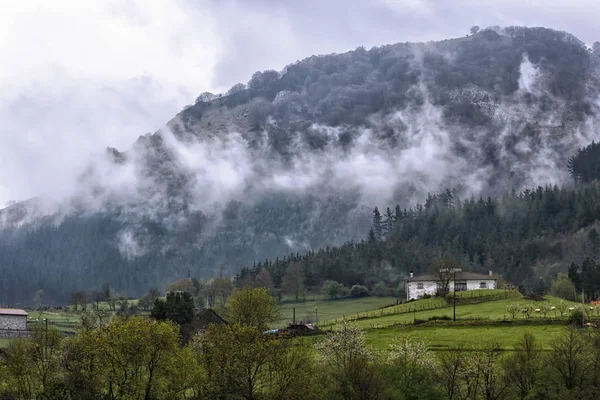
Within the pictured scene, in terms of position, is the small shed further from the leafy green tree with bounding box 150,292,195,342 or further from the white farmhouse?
the white farmhouse

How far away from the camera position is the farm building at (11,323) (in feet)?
502

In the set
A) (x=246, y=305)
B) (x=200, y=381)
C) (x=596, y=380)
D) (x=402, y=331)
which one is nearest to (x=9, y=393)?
(x=200, y=381)

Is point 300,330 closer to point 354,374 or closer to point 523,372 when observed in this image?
point 354,374

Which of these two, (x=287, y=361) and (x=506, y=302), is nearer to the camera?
(x=287, y=361)

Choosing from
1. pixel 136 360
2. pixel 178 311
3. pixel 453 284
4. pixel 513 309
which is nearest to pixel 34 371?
pixel 136 360

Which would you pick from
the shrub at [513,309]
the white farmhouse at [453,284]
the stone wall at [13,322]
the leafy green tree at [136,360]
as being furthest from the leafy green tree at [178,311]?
the white farmhouse at [453,284]

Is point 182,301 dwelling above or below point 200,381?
above

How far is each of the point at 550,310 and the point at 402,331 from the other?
86.2 ft

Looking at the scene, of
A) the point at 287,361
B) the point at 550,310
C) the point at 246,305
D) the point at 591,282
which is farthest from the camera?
the point at 591,282

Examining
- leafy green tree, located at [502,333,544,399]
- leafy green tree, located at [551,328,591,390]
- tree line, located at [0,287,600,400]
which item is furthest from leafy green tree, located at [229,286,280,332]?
leafy green tree, located at [551,328,591,390]

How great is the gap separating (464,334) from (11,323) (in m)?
97.3

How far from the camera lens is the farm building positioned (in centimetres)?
15294

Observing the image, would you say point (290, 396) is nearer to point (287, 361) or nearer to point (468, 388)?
point (287, 361)

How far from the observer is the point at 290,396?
80.6 metres
